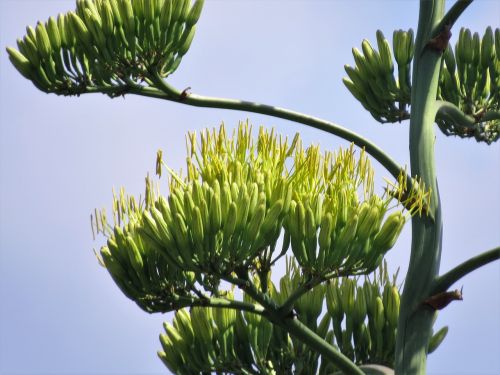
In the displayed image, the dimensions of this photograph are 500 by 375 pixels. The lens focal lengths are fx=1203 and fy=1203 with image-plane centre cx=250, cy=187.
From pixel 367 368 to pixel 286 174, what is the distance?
1122 mm

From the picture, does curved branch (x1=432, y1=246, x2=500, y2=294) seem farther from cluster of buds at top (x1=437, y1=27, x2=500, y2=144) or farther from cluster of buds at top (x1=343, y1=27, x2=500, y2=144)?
cluster of buds at top (x1=437, y1=27, x2=500, y2=144)

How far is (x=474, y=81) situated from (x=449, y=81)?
135mm

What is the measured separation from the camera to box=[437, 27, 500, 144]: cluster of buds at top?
20.8 feet

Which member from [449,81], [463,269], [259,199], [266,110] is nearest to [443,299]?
[463,269]

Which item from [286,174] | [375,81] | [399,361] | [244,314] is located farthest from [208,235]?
[375,81]

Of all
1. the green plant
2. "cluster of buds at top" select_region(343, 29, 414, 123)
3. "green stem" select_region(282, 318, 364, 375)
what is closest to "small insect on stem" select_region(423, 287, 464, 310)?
the green plant

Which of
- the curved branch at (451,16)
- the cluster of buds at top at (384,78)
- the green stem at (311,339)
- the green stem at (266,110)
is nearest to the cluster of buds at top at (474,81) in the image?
the cluster of buds at top at (384,78)

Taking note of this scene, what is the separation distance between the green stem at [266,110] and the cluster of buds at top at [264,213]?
0.47 m

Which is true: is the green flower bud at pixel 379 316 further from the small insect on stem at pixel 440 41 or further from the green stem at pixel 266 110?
the small insect on stem at pixel 440 41

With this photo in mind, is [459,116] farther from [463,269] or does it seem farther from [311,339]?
[311,339]

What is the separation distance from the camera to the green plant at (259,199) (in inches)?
180

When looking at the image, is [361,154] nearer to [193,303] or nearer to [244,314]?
[193,303]

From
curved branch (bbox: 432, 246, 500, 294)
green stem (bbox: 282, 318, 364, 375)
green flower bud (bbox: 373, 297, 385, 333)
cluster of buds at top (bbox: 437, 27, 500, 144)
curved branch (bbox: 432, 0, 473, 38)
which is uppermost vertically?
cluster of buds at top (bbox: 437, 27, 500, 144)

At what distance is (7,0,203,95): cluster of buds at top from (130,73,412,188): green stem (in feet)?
0.29
